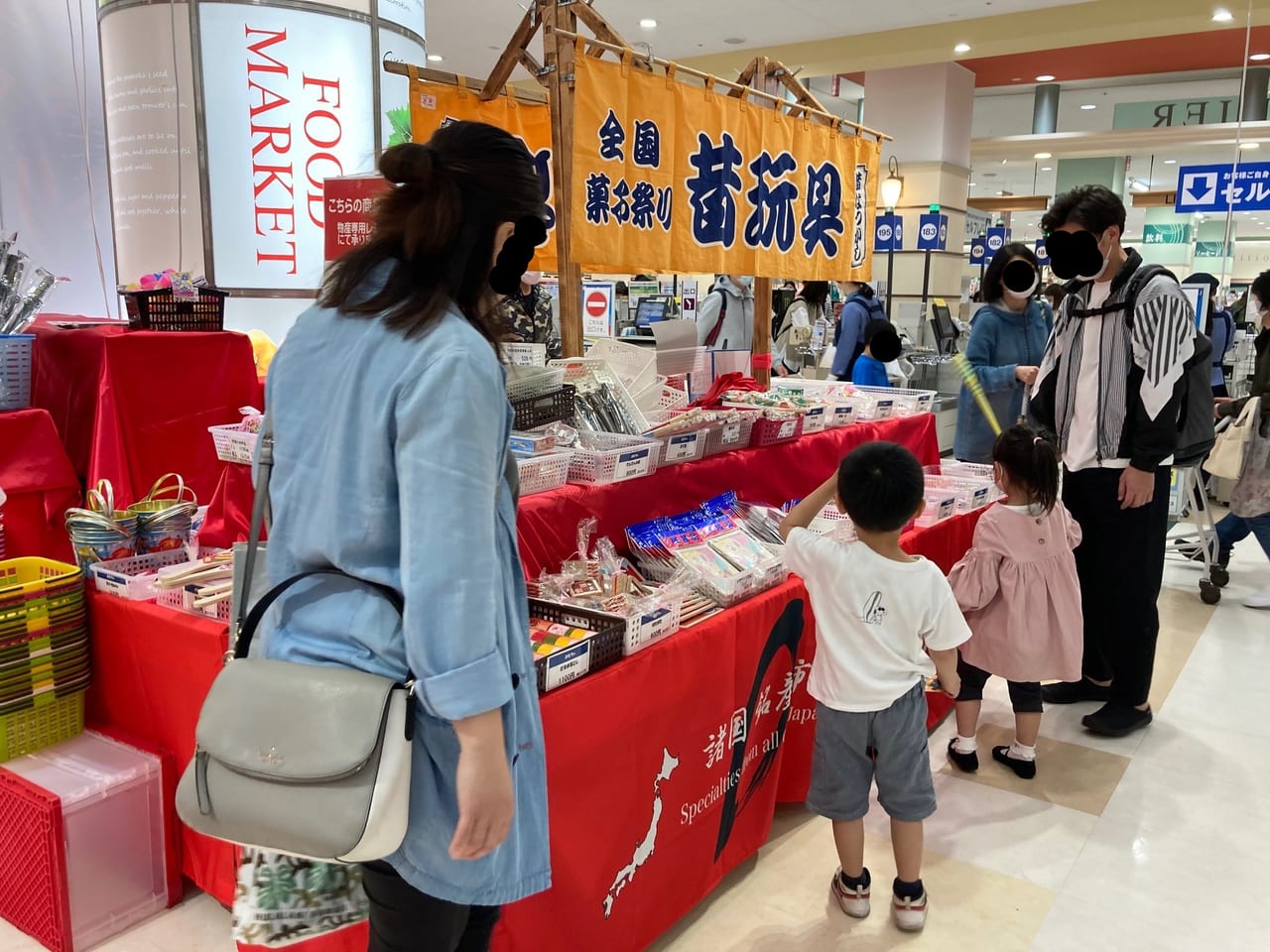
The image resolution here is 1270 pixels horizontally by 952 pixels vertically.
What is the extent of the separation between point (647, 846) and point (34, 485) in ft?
6.70

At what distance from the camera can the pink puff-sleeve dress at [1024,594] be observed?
2943 mm

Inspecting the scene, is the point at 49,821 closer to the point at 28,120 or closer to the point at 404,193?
the point at 404,193

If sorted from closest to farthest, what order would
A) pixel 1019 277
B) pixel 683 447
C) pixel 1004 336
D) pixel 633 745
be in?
pixel 633 745 < pixel 683 447 < pixel 1019 277 < pixel 1004 336

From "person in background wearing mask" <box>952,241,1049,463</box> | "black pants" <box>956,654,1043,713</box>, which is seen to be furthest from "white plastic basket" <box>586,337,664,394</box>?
"person in background wearing mask" <box>952,241,1049,463</box>

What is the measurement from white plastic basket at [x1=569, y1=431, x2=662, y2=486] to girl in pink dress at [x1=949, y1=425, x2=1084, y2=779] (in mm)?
1198

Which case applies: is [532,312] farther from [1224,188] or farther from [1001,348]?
[1224,188]

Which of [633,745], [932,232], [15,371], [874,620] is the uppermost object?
[932,232]

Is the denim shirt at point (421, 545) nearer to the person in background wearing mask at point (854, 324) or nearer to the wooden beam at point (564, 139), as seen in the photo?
the wooden beam at point (564, 139)

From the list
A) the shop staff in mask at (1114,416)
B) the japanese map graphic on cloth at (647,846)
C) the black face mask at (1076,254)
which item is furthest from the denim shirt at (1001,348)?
the japanese map graphic on cloth at (647,846)

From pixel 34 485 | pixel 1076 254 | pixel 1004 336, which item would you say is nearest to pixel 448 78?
pixel 34 485

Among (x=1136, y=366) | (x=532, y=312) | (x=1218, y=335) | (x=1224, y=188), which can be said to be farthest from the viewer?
(x=1224, y=188)

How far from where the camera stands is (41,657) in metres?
2.29

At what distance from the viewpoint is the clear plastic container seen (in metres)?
2.13

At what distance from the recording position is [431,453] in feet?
3.43
